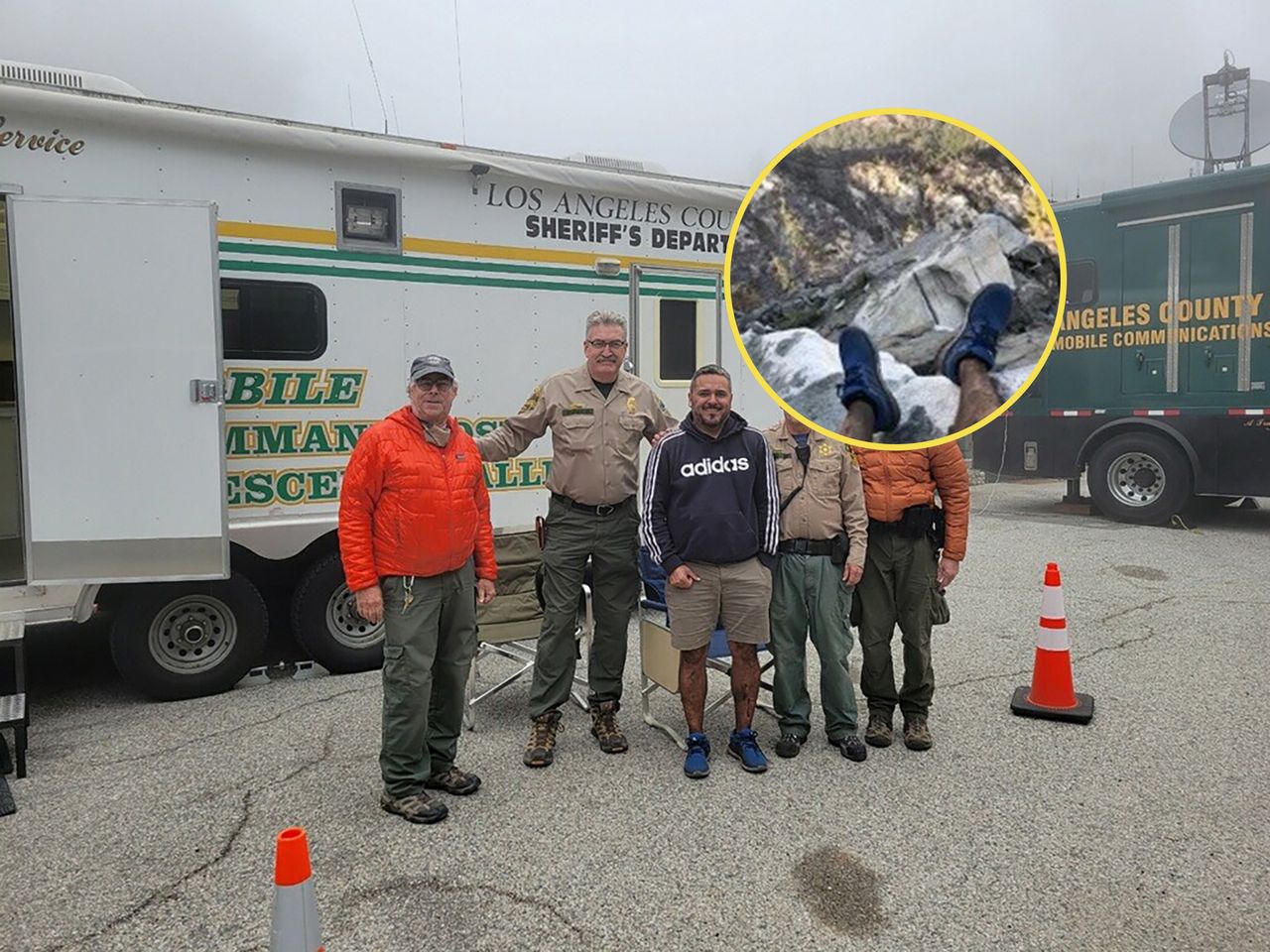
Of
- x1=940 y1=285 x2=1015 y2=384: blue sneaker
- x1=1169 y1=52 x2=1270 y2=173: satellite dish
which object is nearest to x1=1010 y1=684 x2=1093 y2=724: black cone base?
x1=940 y1=285 x2=1015 y2=384: blue sneaker

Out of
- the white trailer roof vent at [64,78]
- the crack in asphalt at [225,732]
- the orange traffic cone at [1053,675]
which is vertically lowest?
the crack in asphalt at [225,732]

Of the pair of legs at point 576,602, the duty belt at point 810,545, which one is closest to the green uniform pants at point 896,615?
the duty belt at point 810,545

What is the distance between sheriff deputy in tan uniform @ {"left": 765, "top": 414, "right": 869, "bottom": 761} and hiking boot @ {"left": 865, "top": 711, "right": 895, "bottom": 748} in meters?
0.09

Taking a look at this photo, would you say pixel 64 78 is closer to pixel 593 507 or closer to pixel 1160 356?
pixel 593 507

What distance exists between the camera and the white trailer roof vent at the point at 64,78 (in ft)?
13.6

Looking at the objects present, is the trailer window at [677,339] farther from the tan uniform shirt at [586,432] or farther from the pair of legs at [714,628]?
the pair of legs at [714,628]

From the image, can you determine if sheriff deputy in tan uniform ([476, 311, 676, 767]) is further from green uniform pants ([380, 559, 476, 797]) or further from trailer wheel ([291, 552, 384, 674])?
trailer wheel ([291, 552, 384, 674])

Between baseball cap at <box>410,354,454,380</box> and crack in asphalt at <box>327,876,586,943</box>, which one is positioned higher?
baseball cap at <box>410,354,454,380</box>

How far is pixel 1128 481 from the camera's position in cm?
1005

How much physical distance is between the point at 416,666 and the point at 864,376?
1886 mm

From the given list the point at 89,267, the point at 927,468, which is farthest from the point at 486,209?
the point at 927,468

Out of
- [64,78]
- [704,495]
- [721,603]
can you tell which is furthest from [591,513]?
[64,78]

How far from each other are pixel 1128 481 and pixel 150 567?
9552 millimetres

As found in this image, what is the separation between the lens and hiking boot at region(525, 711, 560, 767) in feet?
12.3
